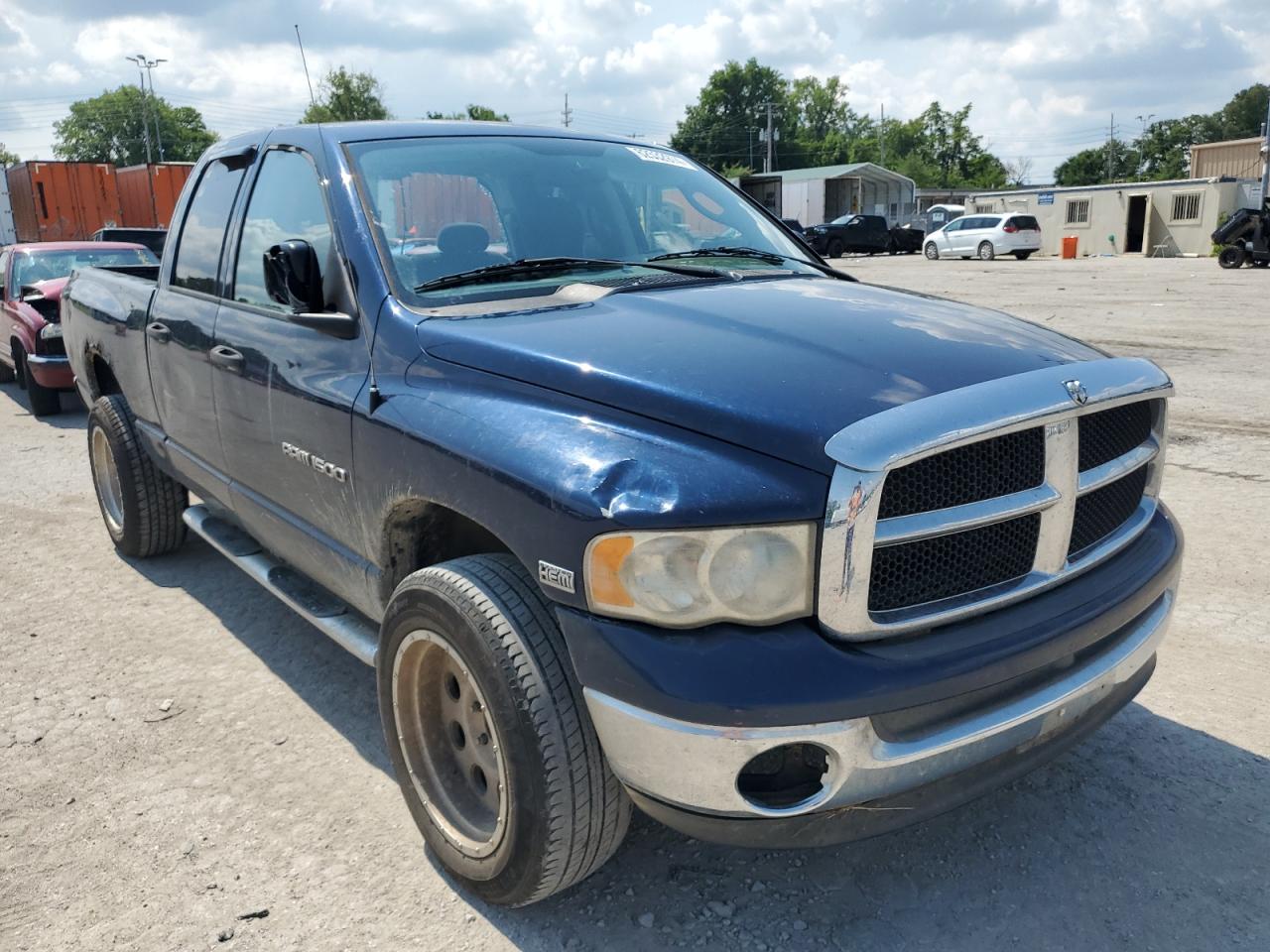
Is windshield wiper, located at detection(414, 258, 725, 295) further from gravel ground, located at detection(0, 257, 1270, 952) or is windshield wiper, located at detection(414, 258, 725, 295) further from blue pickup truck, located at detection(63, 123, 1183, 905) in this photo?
gravel ground, located at detection(0, 257, 1270, 952)

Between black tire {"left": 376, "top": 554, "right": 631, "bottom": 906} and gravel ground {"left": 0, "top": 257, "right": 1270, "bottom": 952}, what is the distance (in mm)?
213

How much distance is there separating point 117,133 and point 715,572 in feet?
417

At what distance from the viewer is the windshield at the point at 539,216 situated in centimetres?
299

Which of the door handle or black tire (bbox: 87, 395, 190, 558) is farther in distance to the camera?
black tire (bbox: 87, 395, 190, 558)

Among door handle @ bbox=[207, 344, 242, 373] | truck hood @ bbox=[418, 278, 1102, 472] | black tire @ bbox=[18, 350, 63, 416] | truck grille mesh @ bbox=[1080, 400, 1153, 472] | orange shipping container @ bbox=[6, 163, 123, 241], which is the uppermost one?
orange shipping container @ bbox=[6, 163, 123, 241]

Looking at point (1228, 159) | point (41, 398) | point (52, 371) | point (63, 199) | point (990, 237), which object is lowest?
point (41, 398)

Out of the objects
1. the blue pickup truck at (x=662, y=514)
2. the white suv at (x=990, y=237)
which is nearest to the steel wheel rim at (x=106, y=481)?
the blue pickup truck at (x=662, y=514)

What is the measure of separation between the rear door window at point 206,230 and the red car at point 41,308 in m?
5.20

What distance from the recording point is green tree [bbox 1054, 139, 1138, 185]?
9931 cm

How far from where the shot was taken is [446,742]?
2.67m

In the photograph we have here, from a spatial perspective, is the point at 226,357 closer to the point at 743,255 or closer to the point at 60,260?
the point at 743,255

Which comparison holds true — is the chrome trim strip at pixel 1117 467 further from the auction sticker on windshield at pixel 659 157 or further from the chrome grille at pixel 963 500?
the auction sticker on windshield at pixel 659 157

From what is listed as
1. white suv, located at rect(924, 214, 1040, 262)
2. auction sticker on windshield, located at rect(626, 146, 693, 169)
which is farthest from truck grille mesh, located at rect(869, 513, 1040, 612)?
white suv, located at rect(924, 214, 1040, 262)

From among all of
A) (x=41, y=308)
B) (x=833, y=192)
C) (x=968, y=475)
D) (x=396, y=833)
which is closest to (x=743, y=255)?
(x=968, y=475)
